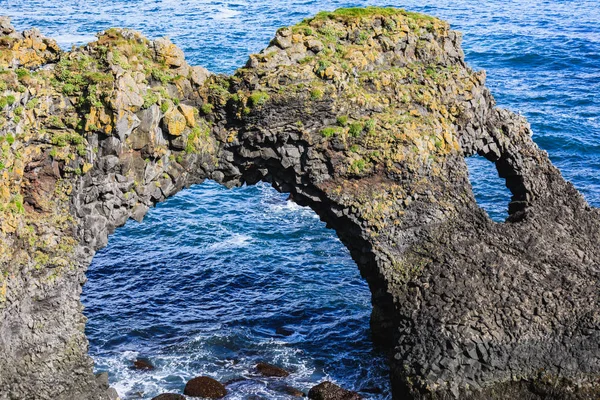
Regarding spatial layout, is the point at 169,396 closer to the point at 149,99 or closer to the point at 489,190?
the point at 149,99

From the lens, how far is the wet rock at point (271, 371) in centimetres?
3694

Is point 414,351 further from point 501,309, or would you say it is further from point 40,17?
point 40,17

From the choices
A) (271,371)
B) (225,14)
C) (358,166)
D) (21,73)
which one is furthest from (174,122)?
(225,14)

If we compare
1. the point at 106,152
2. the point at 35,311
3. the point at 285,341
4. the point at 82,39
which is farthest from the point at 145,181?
the point at 82,39

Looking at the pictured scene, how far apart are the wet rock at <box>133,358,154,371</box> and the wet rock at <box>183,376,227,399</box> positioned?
2.82m

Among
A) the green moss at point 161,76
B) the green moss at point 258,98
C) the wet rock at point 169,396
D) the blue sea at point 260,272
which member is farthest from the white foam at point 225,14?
the wet rock at point 169,396

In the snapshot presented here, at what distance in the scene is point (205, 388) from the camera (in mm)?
35188

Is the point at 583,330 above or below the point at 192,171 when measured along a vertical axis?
below

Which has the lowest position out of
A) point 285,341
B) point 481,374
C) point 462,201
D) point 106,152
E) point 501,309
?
point 285,341

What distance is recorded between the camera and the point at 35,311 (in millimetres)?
30703

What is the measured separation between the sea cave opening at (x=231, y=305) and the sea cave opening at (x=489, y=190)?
12.0 metres

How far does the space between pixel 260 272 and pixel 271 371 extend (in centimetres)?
1107

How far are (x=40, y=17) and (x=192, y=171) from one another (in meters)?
75.8

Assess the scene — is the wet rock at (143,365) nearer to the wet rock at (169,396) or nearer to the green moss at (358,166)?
the wet rock at (169,396)
